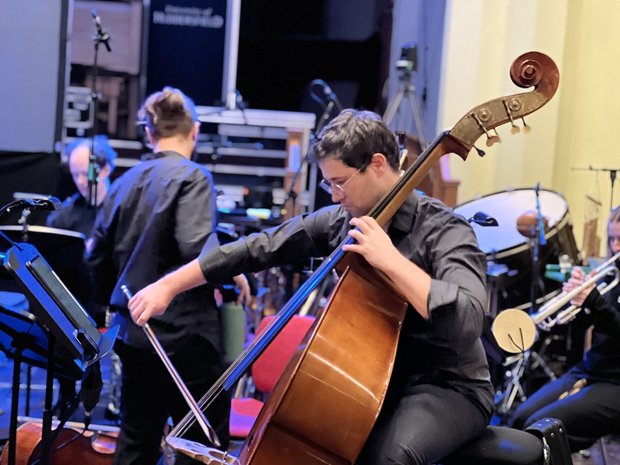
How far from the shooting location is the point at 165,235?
2.94 m

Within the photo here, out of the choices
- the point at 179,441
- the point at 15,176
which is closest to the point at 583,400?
the point at 179,441

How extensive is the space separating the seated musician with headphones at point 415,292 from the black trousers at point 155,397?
0.47m

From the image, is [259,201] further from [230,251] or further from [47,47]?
[230,251]

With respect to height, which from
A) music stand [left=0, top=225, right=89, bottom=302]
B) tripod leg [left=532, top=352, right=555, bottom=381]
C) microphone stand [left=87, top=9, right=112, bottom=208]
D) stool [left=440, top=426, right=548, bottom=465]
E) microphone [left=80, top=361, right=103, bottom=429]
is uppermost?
microphone stand [left=87, top=9, right=112, bottom=208]

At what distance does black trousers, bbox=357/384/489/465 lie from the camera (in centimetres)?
217

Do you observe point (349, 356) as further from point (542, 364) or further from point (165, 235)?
point (542, 364)

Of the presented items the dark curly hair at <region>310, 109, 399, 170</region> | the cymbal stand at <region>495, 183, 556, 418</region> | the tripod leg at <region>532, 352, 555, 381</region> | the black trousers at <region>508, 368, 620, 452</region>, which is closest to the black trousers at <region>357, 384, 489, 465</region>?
the dark curly hair at <region>310, 109, 399, 170</region>

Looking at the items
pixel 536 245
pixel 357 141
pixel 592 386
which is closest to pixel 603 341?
pixel 592 386

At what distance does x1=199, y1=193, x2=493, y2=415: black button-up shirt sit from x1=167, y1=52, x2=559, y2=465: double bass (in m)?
0.14

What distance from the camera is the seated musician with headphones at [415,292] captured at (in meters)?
2.07

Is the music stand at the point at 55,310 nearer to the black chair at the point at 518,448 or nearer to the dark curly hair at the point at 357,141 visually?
the dark curly hair at the point at 357,141

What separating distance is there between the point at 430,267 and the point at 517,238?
2.72 meters

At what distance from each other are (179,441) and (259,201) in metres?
4.19

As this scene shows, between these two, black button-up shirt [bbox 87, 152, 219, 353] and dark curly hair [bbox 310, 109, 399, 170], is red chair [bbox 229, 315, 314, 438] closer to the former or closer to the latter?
black button-up shirt [bbox 87, 152, 219, 353]
